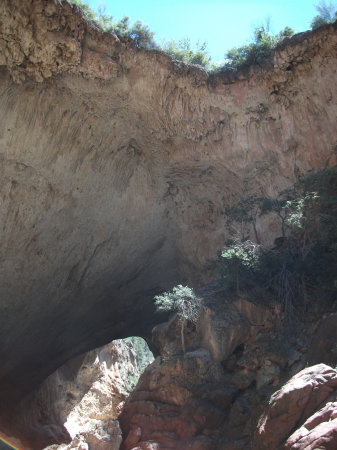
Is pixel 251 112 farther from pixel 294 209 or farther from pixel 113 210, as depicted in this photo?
pixel 113 210

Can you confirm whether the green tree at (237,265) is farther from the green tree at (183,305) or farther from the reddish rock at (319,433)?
the reddish rock at (319,433)

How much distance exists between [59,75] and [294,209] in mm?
7028

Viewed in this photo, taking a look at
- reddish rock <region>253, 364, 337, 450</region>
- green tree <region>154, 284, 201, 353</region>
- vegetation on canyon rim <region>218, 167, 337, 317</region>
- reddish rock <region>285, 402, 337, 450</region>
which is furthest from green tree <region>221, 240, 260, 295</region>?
reddish rock <region>285, 402, 337, 450</region>

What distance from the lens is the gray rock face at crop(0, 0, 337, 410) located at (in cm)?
1288

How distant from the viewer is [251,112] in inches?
561

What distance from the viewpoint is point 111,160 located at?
49.4ft

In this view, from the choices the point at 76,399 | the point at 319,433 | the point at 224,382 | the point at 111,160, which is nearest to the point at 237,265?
the point at 224,382


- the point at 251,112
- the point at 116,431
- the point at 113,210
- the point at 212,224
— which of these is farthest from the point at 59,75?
the point at 116,431

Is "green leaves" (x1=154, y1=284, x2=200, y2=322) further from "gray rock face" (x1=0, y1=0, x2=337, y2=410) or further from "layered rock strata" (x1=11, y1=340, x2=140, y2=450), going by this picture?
"gray rock face" (x1=0, y1=0, x2=337, y2=410)

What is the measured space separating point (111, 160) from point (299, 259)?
662 centimetres

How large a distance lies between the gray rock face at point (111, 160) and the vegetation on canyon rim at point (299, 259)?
1.91m

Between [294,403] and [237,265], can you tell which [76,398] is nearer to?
[237,265]

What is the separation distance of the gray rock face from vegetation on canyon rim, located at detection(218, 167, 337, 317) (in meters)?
1.91

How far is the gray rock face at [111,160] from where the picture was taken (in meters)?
12.9
